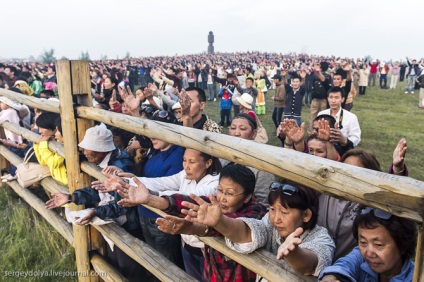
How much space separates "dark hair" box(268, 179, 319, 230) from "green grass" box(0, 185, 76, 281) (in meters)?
2.75

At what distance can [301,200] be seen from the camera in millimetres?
1924

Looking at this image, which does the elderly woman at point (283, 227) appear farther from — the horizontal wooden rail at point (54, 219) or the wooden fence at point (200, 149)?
the horizontal wooden rail at point (54, 219)

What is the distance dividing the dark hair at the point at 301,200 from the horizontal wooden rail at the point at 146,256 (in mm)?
817

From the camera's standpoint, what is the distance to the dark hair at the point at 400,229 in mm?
1560

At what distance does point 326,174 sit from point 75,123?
8.19ft

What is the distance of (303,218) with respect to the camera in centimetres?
194

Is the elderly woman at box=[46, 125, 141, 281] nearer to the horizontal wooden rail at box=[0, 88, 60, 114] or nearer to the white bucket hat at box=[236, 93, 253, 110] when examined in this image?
the horizontal wooden rail at box=[0, 88, 60, 114]

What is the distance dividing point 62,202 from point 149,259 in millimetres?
947

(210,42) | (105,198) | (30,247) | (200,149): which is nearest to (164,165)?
(105,198)

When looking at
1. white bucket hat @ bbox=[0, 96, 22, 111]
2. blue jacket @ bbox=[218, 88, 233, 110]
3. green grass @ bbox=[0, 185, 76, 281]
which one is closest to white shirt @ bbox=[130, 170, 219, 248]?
green grass @ bbox=[0, 185, 76, 281]

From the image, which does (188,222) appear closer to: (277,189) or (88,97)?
(277,189)

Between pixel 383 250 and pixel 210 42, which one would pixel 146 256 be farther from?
pixel 210 42

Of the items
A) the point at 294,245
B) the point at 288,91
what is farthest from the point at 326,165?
the point at 288,91

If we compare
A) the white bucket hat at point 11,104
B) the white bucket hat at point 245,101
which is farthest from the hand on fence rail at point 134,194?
the white bucket hat at point 245,101
